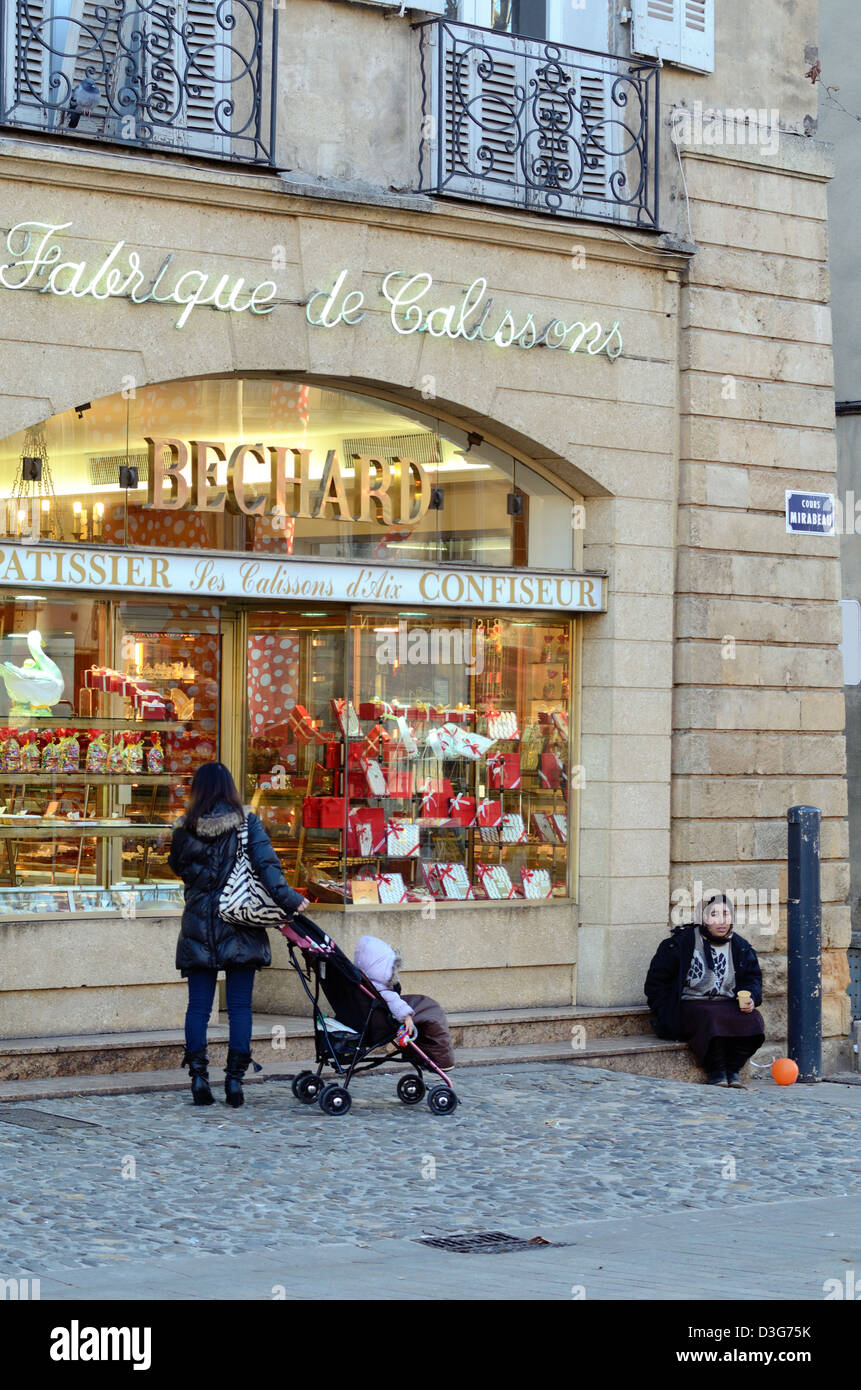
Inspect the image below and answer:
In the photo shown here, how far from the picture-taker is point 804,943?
44.6 feet

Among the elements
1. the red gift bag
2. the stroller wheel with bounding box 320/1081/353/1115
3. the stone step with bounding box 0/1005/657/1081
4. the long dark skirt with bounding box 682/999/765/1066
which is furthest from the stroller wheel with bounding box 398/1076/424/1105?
the long dark skirt with bounding box 682/999/765/1066

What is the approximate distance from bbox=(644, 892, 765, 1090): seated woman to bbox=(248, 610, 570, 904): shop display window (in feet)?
3.32

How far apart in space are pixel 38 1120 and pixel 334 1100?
1.48 m

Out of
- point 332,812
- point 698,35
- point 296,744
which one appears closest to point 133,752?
point 296,744

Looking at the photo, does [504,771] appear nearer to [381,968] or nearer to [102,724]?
[102,724]

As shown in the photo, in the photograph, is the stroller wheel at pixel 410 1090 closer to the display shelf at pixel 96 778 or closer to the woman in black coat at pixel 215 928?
the woman in black coat at pixel 215 928

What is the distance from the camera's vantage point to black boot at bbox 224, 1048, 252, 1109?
34.8 feet

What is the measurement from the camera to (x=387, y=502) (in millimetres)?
13078

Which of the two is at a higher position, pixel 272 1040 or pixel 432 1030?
pixel 432 1030

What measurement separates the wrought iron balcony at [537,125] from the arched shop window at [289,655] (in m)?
1.59

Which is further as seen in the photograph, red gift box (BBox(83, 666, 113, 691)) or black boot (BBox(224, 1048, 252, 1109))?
red gift box (BBox(83, 666, 113, 691))

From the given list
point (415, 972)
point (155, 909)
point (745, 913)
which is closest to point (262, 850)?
point (155, 909)

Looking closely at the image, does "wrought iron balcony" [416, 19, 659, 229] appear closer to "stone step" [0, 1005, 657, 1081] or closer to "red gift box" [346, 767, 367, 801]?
"red gift box" [346, 767, 367, 801]

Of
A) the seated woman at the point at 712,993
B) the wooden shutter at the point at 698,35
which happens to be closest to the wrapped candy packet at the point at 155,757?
the seated woman at the point at 712,993
